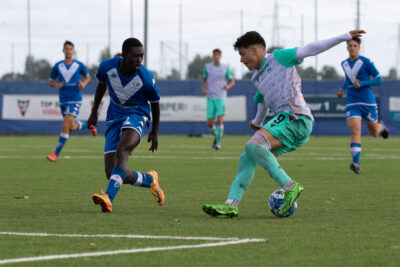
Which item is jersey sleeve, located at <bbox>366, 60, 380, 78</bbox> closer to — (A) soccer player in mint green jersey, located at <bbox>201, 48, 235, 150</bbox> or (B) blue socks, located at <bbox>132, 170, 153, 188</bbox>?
(B) blue socks, located at <bbox>132, 170, 153, 188</bbox>

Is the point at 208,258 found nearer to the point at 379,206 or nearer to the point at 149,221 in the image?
the point at 149,221

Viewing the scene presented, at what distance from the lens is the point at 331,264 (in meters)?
5.00

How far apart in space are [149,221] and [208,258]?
1.96m

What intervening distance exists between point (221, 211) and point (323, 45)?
1746 mm

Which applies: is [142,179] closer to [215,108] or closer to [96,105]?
[96,105]

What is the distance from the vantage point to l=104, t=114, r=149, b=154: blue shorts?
831 centimetres

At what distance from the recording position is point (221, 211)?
24.0 feet

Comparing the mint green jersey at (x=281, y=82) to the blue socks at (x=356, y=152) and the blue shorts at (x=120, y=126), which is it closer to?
the blue shorts at (x=120, y=126)

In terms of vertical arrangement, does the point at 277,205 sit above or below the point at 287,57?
below

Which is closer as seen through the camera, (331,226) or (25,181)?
(331,226)

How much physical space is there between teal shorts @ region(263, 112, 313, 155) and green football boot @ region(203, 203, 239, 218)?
81cm

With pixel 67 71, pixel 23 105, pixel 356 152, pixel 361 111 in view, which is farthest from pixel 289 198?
pixel 23 105

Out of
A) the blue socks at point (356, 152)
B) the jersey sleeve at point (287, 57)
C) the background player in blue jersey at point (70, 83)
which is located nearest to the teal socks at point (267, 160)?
the jersey sleeve at point (287, 57)

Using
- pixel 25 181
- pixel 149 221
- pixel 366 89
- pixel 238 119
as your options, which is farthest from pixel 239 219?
pixel 238 119
